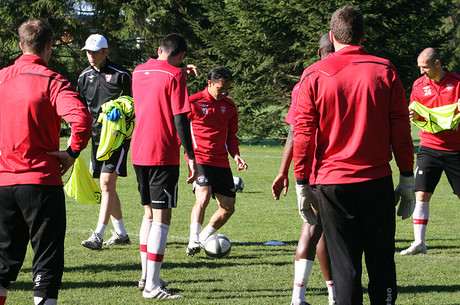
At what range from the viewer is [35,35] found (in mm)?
4789

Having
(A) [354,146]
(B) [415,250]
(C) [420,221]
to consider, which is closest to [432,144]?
(C) [420,221]

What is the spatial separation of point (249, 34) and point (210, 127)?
22728 millimetres

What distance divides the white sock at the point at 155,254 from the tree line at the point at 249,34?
2212cm

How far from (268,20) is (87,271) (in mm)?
23864

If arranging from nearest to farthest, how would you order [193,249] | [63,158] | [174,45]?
[63,158], [174,45], [193,249]

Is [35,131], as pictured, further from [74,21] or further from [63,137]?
[74,21]

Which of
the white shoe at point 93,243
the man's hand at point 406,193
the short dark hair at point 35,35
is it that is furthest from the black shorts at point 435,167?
the short dark hair at point 35,35

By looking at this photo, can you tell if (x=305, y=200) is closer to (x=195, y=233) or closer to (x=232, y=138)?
(x=195, y=233)

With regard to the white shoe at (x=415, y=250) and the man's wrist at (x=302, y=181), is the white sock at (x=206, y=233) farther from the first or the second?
the man's wrist at (x=302, y=181)

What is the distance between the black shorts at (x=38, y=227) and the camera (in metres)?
4.75

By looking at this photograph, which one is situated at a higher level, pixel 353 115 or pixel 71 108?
pixel 353 115

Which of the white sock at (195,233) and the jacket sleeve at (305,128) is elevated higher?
the jacket sleeve at (305,128)

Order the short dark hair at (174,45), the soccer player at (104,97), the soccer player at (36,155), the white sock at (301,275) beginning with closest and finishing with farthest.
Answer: the soccer player at (36,155), the white sock at (301,275), the short dark hair at (174,45), the soccer player at (104,97)

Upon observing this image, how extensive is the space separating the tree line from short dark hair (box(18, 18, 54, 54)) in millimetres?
23487
